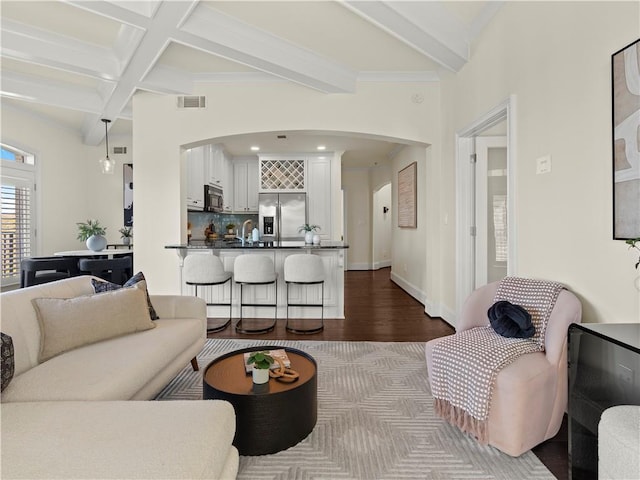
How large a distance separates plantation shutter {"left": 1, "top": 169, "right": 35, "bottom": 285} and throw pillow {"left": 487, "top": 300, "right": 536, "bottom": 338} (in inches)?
257

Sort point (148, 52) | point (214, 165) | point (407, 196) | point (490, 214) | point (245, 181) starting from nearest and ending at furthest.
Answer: point (148, 52) → point (490, 214) → point (407, 196) → point (214, 165) → point (245, 181)

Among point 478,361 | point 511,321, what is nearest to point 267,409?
point 478,361

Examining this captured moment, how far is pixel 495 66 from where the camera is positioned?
10.2ft

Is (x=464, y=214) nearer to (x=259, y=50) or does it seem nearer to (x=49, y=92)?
(x=259, y=50)

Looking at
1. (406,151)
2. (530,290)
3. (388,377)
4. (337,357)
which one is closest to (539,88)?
(530,290)

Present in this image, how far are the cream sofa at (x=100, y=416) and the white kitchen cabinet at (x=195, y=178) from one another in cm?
340

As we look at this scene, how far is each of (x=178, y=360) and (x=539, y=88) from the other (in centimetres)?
313

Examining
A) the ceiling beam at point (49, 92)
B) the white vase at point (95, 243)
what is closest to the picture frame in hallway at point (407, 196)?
the ceiling beam at point (49, 92)

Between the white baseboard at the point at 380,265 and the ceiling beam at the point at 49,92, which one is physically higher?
the ceiling beam at the point at 49,92

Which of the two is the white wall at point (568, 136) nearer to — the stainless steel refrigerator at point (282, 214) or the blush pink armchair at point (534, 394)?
the blush pink armchair at point (534, 394)

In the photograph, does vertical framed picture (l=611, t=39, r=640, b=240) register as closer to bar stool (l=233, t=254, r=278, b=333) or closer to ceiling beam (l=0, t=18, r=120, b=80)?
bar stool (l=233, t=254, r=278, b=333)

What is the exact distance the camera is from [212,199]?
632 cm

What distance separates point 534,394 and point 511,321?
45 cm

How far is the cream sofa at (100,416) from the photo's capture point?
1.10 meters
